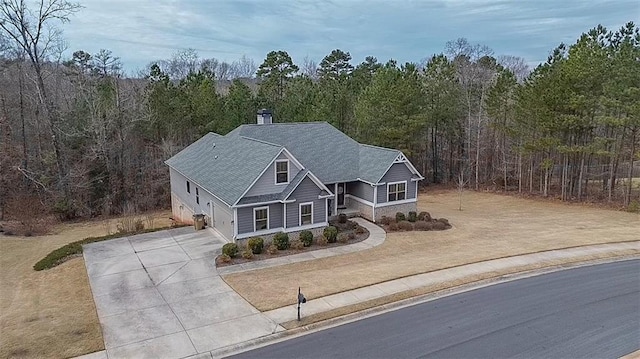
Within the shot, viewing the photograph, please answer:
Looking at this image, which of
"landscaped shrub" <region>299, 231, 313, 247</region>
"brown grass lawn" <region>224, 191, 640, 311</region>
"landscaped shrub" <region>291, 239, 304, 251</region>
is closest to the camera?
"brown grass lawn" <region>224, 191, 640, 311</region>

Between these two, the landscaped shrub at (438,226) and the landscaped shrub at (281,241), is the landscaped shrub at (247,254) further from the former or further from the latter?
the landscaped shrub at (438,226)

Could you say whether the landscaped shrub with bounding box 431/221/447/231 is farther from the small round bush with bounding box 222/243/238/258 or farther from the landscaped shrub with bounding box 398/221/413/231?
the small round bush with bounding box 222/243/238/258

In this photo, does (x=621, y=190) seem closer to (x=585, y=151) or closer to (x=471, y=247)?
(x=585, y=151)

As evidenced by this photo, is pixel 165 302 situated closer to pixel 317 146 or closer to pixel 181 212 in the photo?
pixel 181 212

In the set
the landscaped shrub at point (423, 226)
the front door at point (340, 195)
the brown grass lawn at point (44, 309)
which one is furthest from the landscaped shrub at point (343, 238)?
the brown grass lawn at point (44, 309)

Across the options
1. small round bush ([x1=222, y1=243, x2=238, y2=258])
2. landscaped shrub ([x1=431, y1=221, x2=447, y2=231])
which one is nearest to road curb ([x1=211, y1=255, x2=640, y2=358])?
small round bush ([x1=222, y1=243, x2=238, y2=258])

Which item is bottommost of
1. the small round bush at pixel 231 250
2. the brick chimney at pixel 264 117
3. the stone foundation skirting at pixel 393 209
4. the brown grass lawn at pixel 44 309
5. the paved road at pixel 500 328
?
the paved road at pixel 500 328
